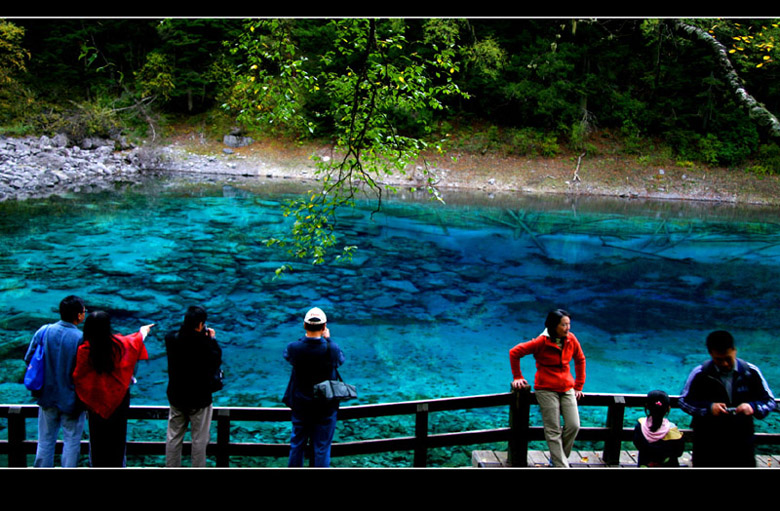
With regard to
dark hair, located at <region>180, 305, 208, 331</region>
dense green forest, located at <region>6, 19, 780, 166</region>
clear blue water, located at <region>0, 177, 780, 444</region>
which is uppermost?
dense green forest, located at <region>6, 19, 780, 166</region>

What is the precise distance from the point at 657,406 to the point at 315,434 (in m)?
2.67

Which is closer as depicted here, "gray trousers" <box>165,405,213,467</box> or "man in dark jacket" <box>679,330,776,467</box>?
"man in dark jacket" <box>679,330,776,467</box>

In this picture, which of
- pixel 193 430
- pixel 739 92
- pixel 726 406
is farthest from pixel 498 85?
pixel 193 430

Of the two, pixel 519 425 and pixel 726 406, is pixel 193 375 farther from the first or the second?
pixel 726 406

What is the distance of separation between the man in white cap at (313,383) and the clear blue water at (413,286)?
4017 millimetres

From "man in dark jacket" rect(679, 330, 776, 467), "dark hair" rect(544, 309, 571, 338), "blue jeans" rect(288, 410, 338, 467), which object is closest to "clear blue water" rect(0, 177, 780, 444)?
"blue jeans" rect(288, 410, 338, 467)

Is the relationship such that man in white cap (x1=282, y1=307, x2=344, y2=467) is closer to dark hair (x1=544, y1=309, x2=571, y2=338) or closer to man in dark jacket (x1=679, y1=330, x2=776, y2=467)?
dark hair (x1=544, y1=309, x2=571, y2=338)

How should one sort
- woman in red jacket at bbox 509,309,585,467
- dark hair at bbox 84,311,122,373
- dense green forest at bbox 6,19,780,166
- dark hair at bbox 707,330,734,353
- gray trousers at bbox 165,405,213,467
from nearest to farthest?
1. dark hair at bbox 707,330,734,353
2. dark hair at bbox 84,311,122,373
3. gray trousers at bbox 165,405,213,467
4. woman in red jacket at bbox 509,309,585,467
5. dense green forest at bbox 6,19,780,166

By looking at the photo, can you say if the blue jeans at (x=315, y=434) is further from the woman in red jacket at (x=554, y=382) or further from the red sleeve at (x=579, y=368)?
the red sleeve at (x=579, y=368)

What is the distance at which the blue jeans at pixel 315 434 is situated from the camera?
4.57 m

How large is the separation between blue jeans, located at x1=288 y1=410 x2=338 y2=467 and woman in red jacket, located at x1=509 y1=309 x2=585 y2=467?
159 centimetres

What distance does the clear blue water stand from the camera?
9.88 m

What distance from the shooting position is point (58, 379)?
4.32m

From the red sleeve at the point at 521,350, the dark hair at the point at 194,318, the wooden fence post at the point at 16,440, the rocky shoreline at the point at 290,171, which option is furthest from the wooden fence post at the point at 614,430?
the rocky shoreline at the point at 290,171
